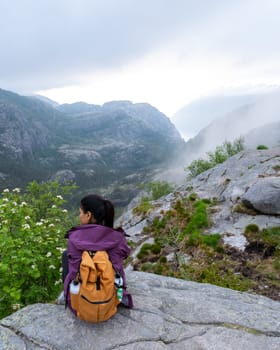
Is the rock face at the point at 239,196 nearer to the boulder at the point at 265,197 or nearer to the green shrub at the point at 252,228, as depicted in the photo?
the boulder at the point at 265,197

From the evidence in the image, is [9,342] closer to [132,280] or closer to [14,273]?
[14,273]

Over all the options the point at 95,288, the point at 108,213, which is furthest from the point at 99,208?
the point at 95,288

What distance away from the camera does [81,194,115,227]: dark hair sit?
662cm

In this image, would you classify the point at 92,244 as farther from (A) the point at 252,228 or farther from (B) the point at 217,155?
(B) the point at 217,155

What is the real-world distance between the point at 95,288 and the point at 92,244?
90cm

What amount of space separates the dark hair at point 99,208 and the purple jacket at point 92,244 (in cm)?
24

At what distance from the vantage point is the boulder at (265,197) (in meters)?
17.6

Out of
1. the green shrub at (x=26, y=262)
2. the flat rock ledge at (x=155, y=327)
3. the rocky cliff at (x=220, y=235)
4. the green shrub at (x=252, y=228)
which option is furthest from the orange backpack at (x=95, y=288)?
the green shrub at (x=252, y=228)

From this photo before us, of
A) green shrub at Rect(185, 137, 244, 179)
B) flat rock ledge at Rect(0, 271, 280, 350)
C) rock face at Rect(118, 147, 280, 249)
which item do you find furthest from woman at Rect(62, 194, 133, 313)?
green shrub at Rect(185, 137, 244, 179)

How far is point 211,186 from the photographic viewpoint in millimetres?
26625

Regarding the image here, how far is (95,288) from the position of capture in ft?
18.9

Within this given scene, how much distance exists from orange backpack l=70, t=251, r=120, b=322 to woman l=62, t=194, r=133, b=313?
0.24 meters

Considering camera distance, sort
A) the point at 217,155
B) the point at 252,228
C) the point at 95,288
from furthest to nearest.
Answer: the point at 217,155
the point at 252,228
the point at 95,288

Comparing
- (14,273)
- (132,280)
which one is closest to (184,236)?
(132,280)
